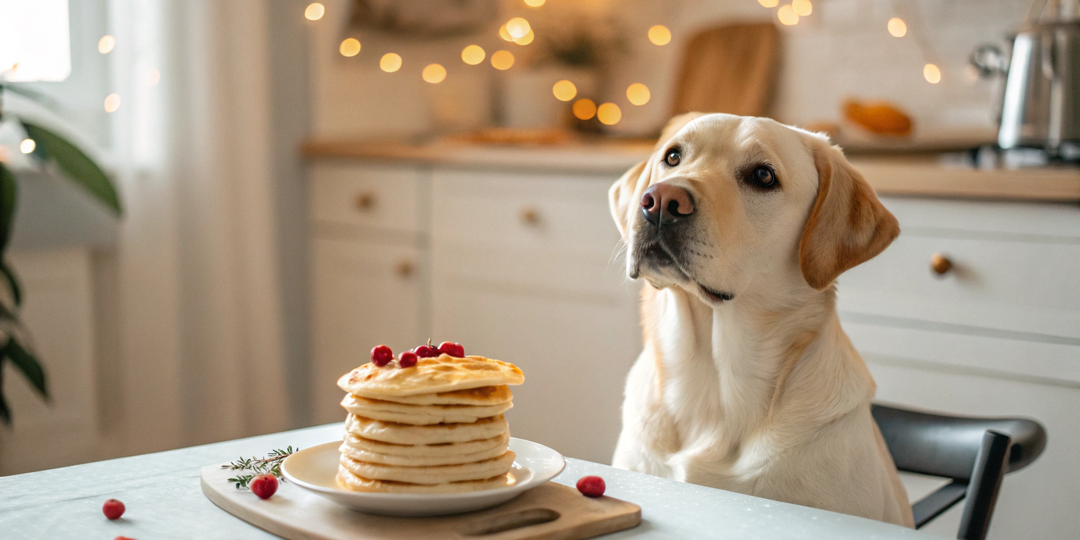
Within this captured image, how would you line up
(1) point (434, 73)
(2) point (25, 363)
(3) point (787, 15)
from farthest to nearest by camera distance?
(1) point (434, 73)
(3) point (787, 15)
(2) point (25, 363)

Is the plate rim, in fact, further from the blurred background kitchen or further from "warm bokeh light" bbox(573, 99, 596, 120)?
"warm bokeh light" bbox(573, 99, 596, 120)

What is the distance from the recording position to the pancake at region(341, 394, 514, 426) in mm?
829

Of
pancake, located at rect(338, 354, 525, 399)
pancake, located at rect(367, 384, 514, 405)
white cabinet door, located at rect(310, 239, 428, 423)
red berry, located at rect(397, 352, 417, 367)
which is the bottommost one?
white cabinet door, located at rect(310, 239, 428, 423)

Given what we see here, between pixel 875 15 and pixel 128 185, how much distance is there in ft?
7.26

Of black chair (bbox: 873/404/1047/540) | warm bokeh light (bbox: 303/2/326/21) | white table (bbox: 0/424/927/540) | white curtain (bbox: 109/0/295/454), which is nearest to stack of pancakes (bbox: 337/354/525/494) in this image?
white table (bbox: 0/424/927/540)

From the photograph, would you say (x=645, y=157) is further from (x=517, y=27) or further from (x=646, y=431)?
(x=517, y=27)

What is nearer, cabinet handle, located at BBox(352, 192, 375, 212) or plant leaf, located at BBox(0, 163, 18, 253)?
plant leaf, located at BBox(0, 163, 18, 253)

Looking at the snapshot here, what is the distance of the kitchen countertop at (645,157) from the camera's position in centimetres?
188

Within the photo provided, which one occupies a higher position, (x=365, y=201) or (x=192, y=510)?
(x=365, y=201)

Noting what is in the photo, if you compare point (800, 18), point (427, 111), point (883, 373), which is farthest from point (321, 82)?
point (883, 373)

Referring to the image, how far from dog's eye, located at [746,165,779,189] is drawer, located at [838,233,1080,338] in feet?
2.86

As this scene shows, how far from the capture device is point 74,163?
218 cm

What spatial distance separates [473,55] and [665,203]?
8.31ft

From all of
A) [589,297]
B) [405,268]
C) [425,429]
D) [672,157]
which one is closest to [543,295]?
[589,297]
